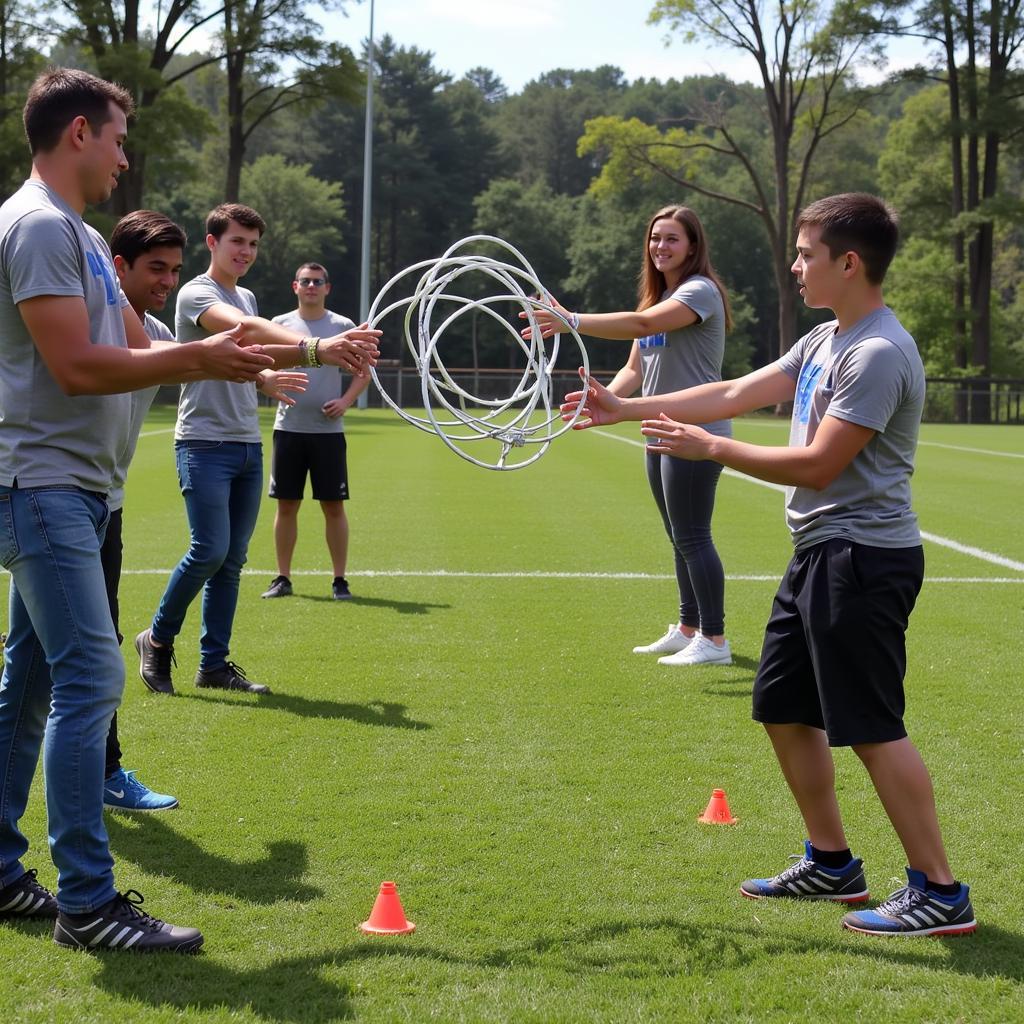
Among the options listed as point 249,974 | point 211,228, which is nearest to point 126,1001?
point 249,974

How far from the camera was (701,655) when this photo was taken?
742 centimetres

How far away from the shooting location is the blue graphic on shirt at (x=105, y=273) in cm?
368

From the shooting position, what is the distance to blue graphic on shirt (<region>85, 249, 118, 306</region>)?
368 centimetres

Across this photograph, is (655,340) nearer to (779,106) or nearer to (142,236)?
(142,236)

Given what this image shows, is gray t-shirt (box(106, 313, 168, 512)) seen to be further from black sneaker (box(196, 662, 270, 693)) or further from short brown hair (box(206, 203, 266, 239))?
black sneaker (box(196, 662, 270, 693))

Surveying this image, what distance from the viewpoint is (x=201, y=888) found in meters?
4.17

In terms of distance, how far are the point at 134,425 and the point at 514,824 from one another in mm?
2090

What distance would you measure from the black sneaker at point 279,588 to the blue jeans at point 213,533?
2.64 m

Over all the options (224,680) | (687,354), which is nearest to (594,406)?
(687,354)

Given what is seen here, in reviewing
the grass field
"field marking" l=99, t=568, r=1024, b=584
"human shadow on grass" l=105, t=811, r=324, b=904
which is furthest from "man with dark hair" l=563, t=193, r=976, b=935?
"field marking" l=99, t=568, r=1024, b=584

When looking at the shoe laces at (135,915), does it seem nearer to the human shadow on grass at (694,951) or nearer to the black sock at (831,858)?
the human shadow on grass at (694,951)

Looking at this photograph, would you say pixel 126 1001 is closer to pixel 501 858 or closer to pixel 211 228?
pixel 501 858

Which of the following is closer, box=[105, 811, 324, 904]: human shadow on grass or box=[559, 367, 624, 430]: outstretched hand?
box=[105, 811, 324, 904]: human shadow on grass

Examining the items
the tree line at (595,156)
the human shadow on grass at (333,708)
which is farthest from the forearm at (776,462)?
the tree line at (595,156)
